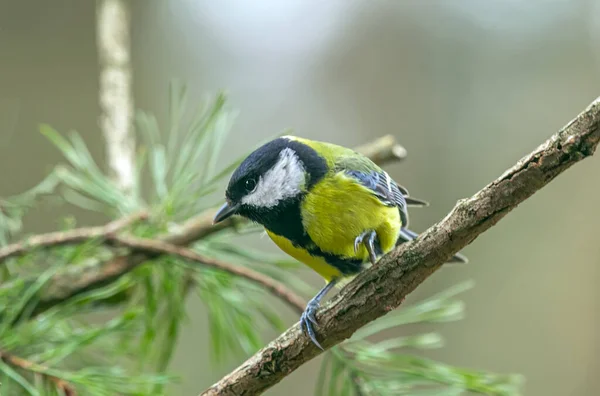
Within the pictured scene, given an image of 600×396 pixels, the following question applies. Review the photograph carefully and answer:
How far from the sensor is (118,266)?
26.1 inches

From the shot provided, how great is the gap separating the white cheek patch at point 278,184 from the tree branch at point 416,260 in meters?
0.15

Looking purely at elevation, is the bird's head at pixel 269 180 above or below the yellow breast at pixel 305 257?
above

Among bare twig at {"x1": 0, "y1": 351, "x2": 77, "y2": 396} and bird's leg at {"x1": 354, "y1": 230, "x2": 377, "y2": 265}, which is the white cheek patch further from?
bare twig at {"x1": 0, "y1": 351, "x2": 77, "y2": 396}

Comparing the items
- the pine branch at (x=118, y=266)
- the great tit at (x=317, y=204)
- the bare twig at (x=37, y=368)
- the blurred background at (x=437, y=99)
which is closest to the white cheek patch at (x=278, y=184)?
the great tit at (x=317, y=204)

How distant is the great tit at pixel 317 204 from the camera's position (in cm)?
58

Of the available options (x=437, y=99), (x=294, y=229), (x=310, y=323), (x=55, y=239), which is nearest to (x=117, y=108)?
(x=55, y=239)

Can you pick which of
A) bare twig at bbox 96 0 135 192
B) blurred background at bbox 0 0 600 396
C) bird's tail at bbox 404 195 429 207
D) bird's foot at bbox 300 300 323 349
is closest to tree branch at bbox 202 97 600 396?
bird's foot at bbox 300 300 323 349

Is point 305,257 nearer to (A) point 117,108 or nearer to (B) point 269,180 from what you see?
(B) point 269,180

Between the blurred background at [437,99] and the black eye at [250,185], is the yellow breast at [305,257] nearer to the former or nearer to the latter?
the black eye at [250,185]

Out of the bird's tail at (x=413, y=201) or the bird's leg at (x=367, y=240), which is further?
the bird's tail at (x=413, y=201)

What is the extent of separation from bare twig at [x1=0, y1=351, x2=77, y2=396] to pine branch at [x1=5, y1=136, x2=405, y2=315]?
8 cm

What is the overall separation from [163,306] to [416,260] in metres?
0.47

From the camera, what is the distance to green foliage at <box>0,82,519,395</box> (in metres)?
0.58

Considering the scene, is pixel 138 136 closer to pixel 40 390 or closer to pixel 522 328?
pixel 40 390
